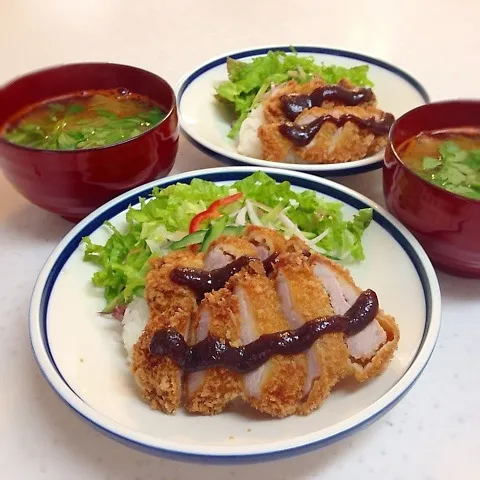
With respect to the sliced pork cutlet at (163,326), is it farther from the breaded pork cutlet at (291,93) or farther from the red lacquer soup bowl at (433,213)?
the breaded pork cutlet at (291,93)

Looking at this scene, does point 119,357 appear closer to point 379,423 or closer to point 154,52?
point 379,423

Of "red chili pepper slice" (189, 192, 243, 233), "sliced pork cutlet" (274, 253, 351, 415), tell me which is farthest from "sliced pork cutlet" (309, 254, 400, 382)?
"red chili pepper slice" (189, 192, 243, 233)

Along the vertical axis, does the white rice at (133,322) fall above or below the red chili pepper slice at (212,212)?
below

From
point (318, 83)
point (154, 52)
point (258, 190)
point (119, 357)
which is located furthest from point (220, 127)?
point (119, 357)

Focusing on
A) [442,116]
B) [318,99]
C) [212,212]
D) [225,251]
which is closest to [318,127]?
[318,99]

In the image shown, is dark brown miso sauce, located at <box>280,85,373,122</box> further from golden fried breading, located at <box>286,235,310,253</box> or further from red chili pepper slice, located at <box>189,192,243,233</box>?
golden fried breading, located at <box>286,235,310,253</box>

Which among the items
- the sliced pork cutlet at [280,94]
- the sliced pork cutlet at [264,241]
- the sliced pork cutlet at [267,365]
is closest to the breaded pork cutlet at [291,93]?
the sliced pork cutlet at [280,94]
